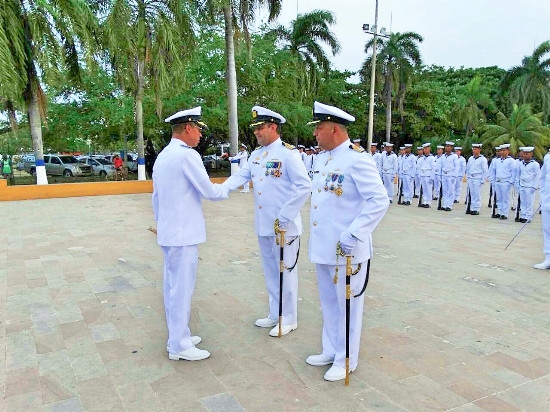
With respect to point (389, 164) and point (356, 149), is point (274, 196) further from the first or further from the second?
point (389, 164)

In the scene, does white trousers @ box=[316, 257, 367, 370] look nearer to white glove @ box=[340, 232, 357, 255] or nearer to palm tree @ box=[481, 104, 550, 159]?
white glove @ box=[340, 232, 357, 255]

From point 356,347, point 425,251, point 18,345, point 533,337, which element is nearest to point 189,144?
point 356,347

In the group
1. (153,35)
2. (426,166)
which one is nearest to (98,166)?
(153,35)

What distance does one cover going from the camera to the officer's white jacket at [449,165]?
501 inches

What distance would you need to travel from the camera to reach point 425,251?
283 inches

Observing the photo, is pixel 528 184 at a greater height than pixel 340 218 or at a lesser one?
lesser

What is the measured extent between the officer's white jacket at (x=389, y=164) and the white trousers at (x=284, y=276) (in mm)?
11458

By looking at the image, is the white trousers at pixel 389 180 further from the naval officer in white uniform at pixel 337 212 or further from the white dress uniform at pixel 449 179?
the naval officer in white uniform at pixel 337 212

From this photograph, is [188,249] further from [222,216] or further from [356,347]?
[222,216]

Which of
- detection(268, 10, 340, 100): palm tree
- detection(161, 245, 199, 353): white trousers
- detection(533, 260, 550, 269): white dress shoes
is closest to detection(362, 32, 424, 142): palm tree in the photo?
detection(268, 10, 340, 100): palm tree

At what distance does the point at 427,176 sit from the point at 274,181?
10270 mm

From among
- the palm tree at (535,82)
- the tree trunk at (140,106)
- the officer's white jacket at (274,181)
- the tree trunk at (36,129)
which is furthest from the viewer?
the palm tree at (535,82)

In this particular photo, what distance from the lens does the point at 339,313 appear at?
3.27 meters

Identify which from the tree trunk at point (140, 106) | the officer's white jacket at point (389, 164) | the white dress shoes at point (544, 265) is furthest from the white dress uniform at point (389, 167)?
the tree trunk at point (140, 106)
